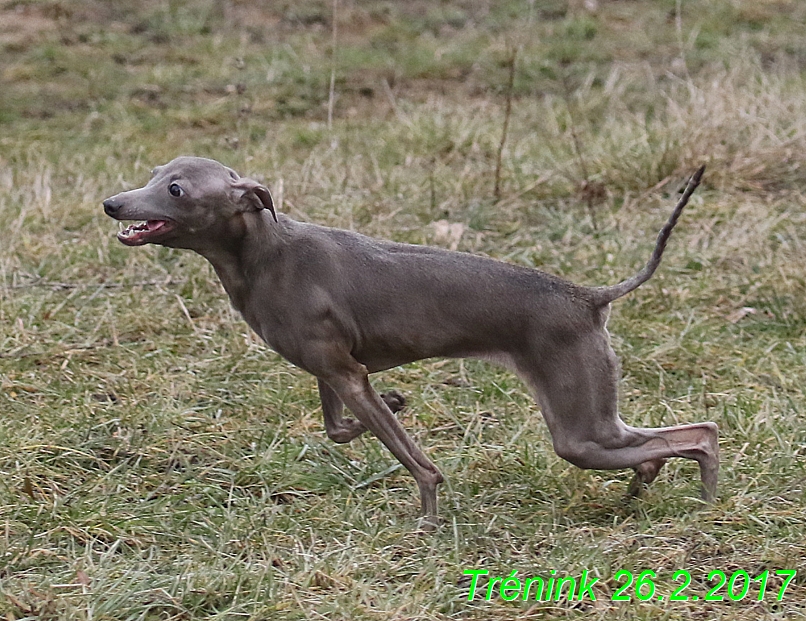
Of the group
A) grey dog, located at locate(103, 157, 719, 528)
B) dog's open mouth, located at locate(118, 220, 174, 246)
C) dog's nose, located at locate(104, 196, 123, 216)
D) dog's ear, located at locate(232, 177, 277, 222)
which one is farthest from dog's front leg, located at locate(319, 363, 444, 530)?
dog's nose, located at locate(104, 196, 123, 216)

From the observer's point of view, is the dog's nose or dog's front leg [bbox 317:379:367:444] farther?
dog's front leg [bbox 317:379:367:444]

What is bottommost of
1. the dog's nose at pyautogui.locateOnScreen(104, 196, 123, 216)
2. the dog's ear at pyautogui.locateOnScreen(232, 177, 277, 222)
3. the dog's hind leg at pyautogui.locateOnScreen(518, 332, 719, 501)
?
the dog's hind leg at pyautogui.locateOnScreen(518, 332, 719, 501)

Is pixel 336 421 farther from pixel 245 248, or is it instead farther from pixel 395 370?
pixel 395 370

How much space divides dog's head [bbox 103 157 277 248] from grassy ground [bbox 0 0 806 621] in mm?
895

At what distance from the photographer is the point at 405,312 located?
369 centimetres

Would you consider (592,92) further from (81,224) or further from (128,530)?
(128,530)

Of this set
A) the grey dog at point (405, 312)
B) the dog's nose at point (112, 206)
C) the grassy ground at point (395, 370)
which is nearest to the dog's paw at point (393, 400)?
the grassy ground at point (395, 370)

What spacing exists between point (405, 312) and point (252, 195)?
0.58 meters

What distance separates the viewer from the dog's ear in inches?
142

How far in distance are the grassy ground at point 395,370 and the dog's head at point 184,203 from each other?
2.94 ft

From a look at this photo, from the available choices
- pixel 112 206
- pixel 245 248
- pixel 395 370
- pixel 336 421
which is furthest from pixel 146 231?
pixel 395 370

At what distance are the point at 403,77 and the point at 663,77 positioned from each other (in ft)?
6.80

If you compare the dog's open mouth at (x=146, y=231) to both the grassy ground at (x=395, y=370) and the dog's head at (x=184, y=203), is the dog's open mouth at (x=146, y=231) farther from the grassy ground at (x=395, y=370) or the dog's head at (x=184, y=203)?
the grassy ground at (x=395, y=370)

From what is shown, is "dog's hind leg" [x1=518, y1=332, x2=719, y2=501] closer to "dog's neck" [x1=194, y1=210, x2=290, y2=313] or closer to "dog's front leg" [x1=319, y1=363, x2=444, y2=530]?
"dog's front leg" [x1=319, y1=363, x2=444, y2=530]
